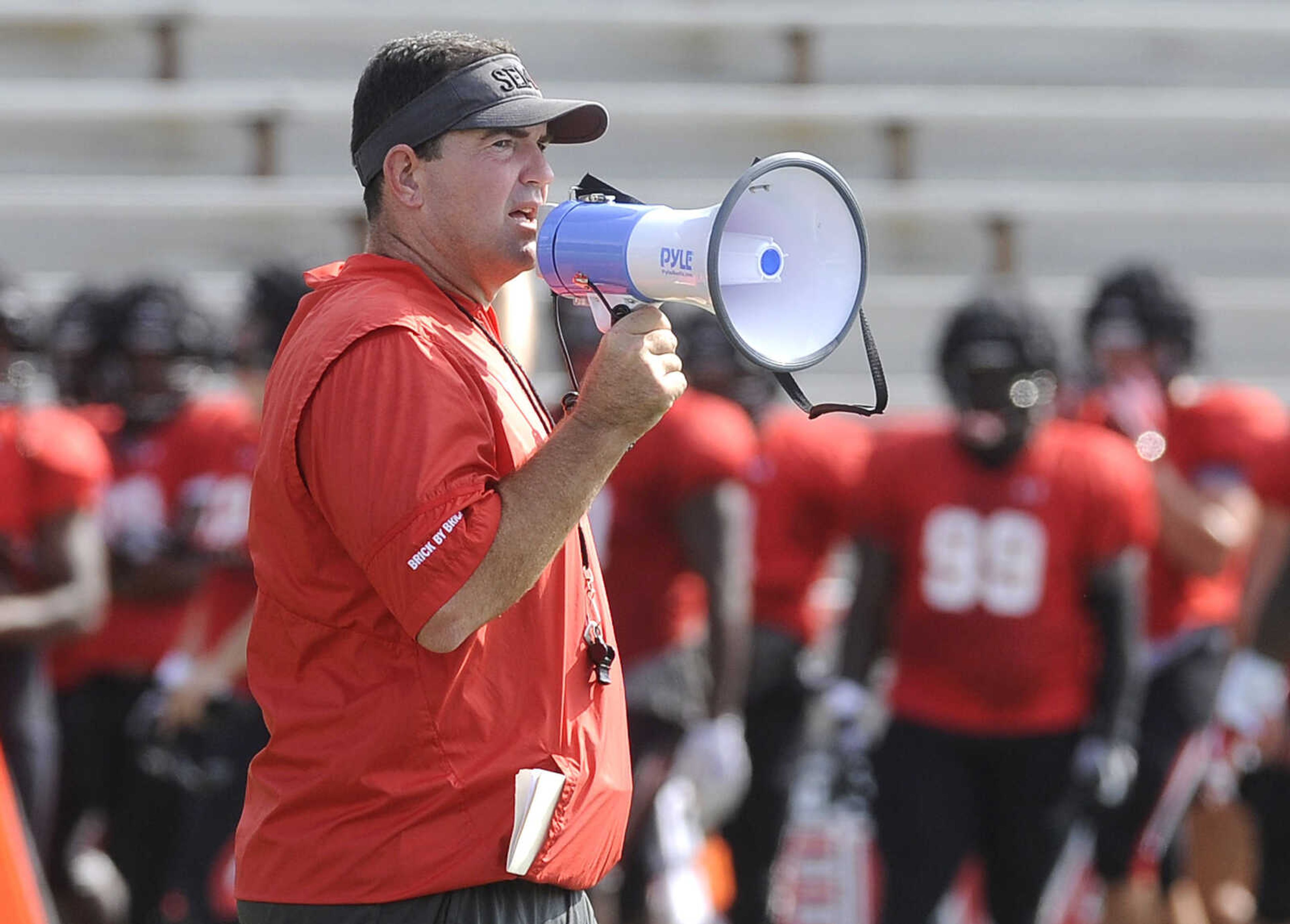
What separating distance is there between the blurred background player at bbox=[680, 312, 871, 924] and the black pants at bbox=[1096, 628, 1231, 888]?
0.99 m

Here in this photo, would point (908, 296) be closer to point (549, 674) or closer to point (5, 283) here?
point (5, 283)

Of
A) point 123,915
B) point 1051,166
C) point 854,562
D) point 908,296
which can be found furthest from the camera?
point 1051,166

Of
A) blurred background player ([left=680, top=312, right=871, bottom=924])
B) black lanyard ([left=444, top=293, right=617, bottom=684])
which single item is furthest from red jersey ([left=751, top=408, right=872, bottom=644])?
black lanyard ([left=444, top=293, right=617, bottom=684])

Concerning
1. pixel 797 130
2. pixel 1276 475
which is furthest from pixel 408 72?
Result: pixel 797 130

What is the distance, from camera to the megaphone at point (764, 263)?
236cm

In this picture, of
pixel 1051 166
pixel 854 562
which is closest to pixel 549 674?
pixel 854 562

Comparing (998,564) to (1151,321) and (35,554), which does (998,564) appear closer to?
(1151,321)

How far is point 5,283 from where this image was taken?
554cm

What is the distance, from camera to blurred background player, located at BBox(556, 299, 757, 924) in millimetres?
5648

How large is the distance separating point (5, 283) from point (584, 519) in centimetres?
339

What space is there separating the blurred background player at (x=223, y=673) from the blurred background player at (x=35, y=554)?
41cm

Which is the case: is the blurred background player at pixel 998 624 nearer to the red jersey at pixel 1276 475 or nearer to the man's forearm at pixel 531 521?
the red jersey at pixel 1276 475

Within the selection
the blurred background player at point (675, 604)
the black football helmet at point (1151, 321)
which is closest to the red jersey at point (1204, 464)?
the black football helmet at point (1151, 321)

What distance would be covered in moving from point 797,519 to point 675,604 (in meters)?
0.75
